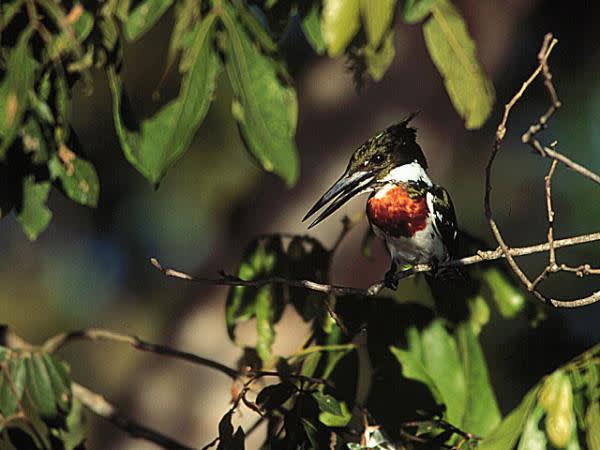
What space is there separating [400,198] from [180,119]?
58 centimetres

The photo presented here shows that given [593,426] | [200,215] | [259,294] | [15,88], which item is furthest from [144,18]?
[200,215]

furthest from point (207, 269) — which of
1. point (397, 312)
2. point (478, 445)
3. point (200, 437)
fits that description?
point (478, 445)

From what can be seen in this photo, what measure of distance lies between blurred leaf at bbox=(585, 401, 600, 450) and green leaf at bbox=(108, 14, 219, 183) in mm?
712

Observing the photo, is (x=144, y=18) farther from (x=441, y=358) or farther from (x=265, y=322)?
(x=441, y=358)

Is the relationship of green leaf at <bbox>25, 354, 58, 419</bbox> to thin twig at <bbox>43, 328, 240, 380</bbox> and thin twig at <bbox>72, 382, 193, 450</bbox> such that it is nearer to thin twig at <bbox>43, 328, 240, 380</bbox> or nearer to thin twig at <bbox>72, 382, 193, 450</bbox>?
thin twig at <bbox>43, 328, 240, 380</bbox>

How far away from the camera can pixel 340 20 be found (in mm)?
1327

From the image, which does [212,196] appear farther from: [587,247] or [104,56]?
[104,56]

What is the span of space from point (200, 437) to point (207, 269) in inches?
19.9

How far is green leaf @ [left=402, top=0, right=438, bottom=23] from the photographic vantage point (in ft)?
5.37

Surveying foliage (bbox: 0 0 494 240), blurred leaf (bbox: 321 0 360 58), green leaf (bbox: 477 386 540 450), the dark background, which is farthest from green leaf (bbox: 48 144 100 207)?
the dark background

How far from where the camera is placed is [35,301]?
4996 mm

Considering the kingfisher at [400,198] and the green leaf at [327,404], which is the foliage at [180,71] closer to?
the kingfisher at [400,198]

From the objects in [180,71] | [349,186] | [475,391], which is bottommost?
[475,391]

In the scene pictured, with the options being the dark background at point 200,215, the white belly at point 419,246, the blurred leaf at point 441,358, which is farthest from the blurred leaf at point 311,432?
the dark background at point 200,215
